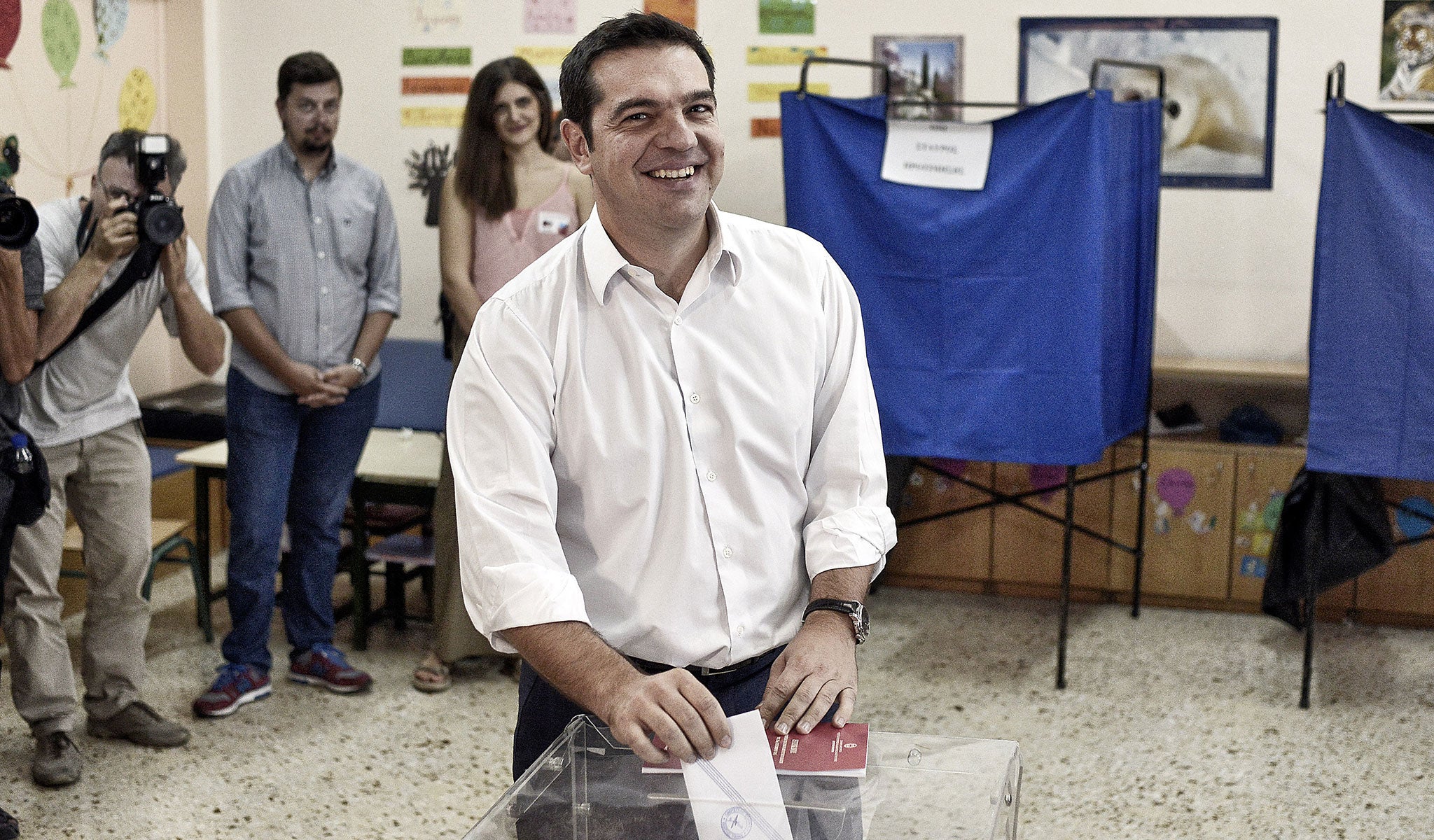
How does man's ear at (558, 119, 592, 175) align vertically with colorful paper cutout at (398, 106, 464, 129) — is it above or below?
below

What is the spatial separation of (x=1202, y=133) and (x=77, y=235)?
3399 millimetres

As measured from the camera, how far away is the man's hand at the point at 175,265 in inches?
121

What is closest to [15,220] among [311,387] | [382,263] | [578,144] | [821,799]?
[311,387]

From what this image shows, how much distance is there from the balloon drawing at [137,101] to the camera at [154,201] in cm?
164

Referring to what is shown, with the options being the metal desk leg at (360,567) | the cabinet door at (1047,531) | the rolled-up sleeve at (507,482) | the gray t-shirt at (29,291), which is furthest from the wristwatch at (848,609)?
the cabinet door at (1047,531)

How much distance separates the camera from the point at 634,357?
1.48m

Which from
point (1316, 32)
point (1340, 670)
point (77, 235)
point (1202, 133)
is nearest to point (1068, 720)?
point (1340, 670)

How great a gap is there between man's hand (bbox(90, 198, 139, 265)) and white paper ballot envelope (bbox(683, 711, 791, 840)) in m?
2.22

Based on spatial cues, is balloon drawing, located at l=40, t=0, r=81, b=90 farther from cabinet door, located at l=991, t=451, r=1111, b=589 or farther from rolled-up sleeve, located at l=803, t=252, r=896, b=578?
rolled-up sleeve, located at l=803, t=252, r=896, b=578

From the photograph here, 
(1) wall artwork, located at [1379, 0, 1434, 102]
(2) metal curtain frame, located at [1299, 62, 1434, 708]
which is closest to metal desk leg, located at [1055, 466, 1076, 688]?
(2) metal curtain frame, located at [1299, 62, 1434, 708]

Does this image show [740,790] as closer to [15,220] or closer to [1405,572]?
[15,220]

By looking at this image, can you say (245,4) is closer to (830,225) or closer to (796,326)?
(830,225)

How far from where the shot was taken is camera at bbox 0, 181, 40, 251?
2.63 meters

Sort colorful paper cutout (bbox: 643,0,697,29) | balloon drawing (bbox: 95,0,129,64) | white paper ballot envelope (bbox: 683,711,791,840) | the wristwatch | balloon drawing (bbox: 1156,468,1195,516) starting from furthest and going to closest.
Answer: colorful paper cutout (bbox: 643,0,697,29) < balloon drawing (bbox: 95,0,129,64) < balloon drawing (bbox: 1156,468,1195,516) < the wristwatch < white paper ballot envelope (bbox: 683,711,791,840)
